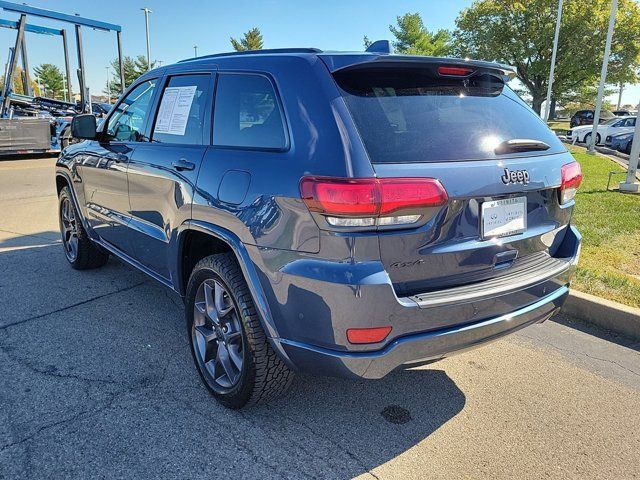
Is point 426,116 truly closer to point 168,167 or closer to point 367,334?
point 367,334

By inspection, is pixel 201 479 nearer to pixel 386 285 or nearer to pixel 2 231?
pixel 386 285

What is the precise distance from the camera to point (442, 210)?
218 cm

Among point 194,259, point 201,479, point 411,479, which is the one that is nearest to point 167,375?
point 194,259

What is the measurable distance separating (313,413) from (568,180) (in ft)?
6.15

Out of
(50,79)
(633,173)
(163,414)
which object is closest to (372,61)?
(163,414)

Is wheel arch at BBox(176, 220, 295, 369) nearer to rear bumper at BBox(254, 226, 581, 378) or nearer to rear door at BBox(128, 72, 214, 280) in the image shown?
rear bumper at BBox(254, 226, 581, 378)

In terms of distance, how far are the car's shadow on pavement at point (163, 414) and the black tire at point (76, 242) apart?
1.12 meters

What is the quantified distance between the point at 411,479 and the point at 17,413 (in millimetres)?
2047

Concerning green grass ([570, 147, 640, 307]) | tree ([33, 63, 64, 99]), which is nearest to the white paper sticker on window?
green grass ([570, 147, 640, 307])

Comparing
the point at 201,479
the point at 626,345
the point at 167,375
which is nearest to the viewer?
the point at 201,479

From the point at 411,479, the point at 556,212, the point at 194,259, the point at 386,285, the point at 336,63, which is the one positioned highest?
the point at 336,63

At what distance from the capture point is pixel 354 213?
2055 millimetres

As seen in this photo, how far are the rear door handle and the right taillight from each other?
6.61 feet

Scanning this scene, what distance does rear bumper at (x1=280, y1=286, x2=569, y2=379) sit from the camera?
7.13 ft
